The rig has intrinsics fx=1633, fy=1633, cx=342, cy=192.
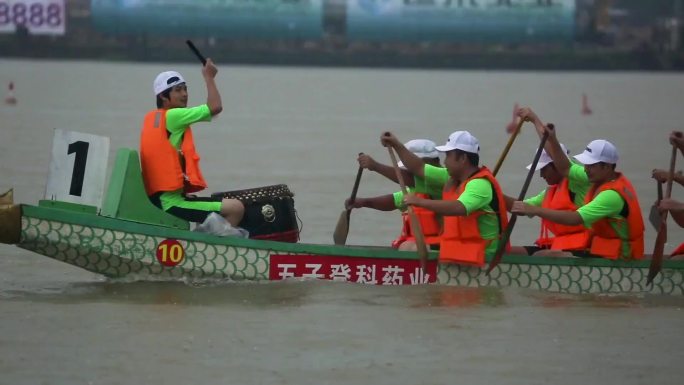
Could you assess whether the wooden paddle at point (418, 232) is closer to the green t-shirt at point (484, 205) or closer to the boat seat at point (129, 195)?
the green t-shirt at point (484, 205)

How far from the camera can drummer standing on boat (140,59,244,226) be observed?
38.3 ft

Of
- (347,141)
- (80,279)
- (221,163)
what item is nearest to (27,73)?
(347,141)

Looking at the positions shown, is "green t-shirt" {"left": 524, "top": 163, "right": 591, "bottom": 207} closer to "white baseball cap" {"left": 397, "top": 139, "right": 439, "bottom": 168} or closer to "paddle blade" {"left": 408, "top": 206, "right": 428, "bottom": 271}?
"white baseball cap" {"left": 397, "top": 139, "right": 439, "bottom": 168}

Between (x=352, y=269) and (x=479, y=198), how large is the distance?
107 centimetres

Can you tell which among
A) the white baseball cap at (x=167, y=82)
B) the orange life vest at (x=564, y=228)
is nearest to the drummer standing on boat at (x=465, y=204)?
the orange life vest at (x=564, y=228)

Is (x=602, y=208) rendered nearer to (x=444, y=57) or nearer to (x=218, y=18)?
(x=218, y=18)

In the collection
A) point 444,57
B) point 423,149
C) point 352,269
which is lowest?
point 352,269

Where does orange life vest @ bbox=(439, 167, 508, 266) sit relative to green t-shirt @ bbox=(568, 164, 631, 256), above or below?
below

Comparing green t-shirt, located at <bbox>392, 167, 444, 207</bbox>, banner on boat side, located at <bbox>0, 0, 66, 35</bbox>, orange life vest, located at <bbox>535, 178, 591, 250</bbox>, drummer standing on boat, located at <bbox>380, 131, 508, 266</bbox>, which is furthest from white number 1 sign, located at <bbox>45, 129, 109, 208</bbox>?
banner on boat side, located at <bbox>0, 0, 66, 35</bbox>

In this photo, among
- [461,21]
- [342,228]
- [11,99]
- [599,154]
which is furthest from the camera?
[461,21]

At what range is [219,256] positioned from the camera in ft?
38.1

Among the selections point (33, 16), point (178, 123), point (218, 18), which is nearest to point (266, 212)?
point (178, 123)

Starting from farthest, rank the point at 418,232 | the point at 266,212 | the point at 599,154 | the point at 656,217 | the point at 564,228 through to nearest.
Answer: the point at 656,217 < the point at 564,228 < the point at 266,212 < the point at 599,154 < the point at 418,232

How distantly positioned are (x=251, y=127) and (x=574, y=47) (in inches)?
1165
